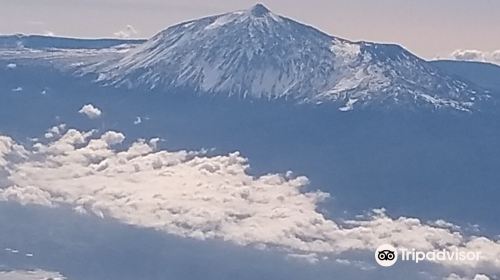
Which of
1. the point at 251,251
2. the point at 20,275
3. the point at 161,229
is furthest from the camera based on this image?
the point at 161,229

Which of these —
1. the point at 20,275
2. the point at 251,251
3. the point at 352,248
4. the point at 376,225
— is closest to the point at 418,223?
the point at 376,225

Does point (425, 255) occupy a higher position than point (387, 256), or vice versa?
point (425, 255)

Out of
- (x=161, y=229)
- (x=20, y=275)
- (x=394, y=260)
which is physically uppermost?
(x=161, y=229)

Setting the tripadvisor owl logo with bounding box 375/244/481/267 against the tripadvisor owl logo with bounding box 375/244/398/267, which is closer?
the tripadvisor owl logo with bounding box 375/244/398/267

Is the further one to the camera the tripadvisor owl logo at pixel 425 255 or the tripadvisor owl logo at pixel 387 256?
the tripadvisor owl logo at pixel 425 255

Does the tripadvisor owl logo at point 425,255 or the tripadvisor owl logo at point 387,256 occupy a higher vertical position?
the tripadvisor owl logo at point 425,255

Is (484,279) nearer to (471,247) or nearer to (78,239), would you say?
(471,247)

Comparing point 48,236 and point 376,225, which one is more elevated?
point 376,225

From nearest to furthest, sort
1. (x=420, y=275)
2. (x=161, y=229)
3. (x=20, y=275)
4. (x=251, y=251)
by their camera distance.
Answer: (x=20, y=275), (x=420, y=275), (x=251, y=251), (x=161, y=229)
